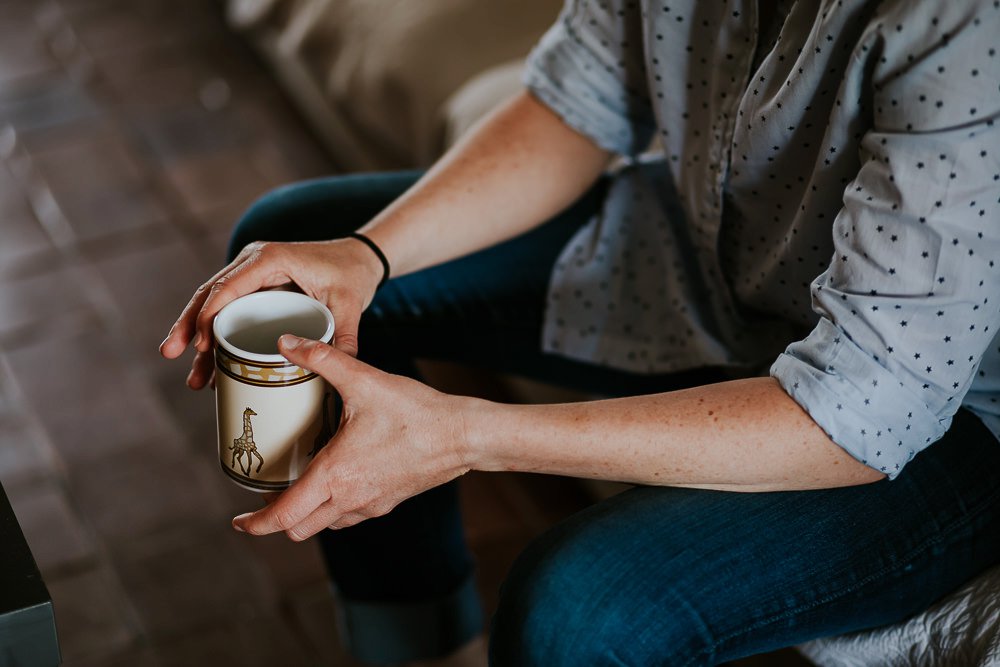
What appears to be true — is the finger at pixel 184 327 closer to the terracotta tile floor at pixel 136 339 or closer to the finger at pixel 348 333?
the finger at pixel 348 333

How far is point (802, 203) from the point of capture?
3.25 ft

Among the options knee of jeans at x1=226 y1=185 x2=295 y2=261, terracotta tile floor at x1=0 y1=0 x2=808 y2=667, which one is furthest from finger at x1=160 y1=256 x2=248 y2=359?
terracotta tile floor at x1=0 y1=0 x2=808 y2=667

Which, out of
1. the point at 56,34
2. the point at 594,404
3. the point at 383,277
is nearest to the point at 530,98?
the point at 383,277

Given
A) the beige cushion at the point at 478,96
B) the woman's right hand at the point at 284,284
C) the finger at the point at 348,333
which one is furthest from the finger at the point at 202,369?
the beige cushion at the point at 478,96

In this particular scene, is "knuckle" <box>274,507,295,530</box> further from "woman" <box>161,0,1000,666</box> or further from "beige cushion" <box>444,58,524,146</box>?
"beige cushion" <box>444,58,524,146</box>

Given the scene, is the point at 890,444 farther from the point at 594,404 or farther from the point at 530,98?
the point at 530,98

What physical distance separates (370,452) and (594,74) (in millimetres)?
494

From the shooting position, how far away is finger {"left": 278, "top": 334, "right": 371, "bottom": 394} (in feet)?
2.70

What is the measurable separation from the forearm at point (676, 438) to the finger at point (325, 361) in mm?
94

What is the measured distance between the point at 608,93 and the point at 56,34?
6.20 ft

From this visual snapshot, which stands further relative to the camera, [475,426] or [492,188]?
[492,188]

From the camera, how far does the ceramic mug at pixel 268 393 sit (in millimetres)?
833

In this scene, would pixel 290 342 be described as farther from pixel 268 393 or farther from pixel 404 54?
pixel 404 54

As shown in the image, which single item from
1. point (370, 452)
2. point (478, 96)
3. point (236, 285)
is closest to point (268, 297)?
point (236, 285)
